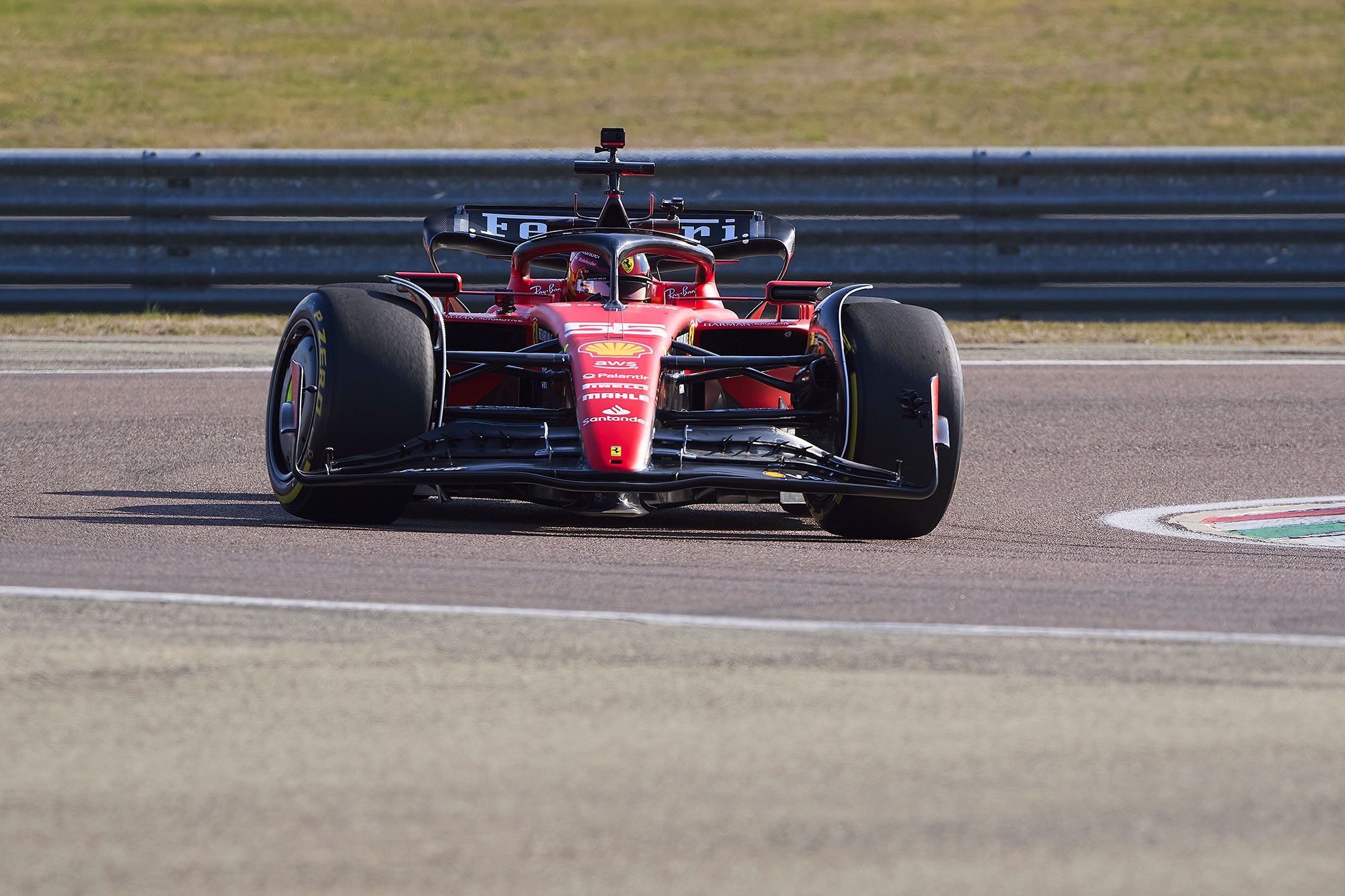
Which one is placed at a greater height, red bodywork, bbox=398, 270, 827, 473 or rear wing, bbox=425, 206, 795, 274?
rear wing, bbox=425, 206, 795, 274

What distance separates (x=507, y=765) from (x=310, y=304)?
3.89 m

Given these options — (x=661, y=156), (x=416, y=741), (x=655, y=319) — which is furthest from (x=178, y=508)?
(x=661, y=156)

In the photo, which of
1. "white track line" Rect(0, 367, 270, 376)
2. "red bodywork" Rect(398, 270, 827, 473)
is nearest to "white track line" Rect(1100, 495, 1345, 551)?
"red bodywork" Rect(398, 270, 827, 473)

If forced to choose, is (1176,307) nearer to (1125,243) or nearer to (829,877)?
(1125,243)

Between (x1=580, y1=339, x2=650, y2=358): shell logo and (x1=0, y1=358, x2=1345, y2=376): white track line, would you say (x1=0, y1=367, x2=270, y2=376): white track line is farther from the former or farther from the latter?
(x1=580, y1=339, x2=650, y2=358): shell logo

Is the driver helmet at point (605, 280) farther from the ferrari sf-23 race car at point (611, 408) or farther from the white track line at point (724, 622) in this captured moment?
the white track line at point (724, 622)

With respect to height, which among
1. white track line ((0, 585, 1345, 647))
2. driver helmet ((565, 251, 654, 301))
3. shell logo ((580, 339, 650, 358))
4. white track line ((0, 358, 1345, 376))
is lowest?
white track line ((0, 358, 1345, 376))

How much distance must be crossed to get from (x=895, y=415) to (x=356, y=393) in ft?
6.12

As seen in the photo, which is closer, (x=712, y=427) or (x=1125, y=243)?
(x=712, y=427)

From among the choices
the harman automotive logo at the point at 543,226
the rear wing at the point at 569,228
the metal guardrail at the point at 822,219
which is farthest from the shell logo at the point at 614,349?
the metal guardrail at the point at 822,219

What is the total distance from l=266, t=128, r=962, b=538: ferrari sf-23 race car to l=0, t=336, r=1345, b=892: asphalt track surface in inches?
8.2

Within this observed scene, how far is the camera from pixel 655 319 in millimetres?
7609

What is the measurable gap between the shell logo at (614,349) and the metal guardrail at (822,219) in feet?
19.0

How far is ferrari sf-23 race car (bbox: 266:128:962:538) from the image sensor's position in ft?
22.3
